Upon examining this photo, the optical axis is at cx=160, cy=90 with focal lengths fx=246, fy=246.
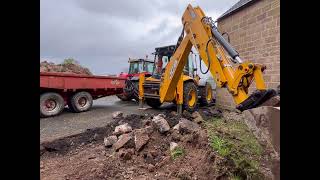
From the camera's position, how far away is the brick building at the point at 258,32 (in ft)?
20.4

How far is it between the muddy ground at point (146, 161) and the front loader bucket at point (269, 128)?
1.46 meters

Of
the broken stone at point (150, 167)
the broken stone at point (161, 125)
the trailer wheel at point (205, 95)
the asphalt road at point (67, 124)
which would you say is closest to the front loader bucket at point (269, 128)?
the broken stone at point (150, 167)

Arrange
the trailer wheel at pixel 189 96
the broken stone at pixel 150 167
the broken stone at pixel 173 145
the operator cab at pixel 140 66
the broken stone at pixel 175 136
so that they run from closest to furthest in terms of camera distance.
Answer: the broken stone at pixel 150 167 → the broken stone at pixel 173 145 → the broken stone at pixel 175 136 → the trailer wheel at pixel 189 96 → the operator cab at pixel 140 66

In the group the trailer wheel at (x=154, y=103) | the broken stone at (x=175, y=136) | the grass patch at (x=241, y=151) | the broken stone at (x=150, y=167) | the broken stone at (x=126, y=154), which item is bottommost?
the broken stone at (x=150, y=167)

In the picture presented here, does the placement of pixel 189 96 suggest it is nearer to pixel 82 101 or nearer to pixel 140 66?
pixel 82 101

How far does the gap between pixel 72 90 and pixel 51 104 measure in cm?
87

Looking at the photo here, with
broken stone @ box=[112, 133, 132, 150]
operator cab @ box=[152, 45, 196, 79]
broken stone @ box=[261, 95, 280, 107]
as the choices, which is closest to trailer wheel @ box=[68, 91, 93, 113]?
operator cab @ box=[152, 45, 196, 79]

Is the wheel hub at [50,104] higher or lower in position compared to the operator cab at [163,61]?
lower

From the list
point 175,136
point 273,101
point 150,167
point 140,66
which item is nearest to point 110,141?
point 175,136

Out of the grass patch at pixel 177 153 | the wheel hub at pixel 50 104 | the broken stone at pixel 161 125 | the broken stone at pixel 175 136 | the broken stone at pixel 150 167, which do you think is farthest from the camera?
the wheel hub at pixel 50 104

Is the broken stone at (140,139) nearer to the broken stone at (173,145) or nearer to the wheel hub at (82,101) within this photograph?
the broken stone at (173,145)

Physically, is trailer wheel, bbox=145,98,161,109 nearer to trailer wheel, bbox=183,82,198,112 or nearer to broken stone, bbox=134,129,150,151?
trailer wheel, bbox=183,82,198,112

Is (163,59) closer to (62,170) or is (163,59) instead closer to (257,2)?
(257,2)
